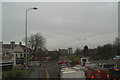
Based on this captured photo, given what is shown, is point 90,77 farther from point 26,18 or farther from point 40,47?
point 40,47

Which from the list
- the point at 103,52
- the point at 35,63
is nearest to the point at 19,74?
the point at 35,63

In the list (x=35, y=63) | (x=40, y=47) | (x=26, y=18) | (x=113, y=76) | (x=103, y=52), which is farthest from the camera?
(x=40, y=47)

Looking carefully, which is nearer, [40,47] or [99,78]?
[99,78]

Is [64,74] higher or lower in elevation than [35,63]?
higher

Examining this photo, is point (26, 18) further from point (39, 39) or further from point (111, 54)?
point (39, 39)

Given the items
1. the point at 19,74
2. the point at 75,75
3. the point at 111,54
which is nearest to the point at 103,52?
the point at 111,54

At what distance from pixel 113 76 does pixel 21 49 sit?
5915cm

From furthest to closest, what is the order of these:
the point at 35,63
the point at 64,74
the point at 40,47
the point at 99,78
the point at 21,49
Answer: the point at 40,47 → the point at 21,49 → the point at 35,63 → the point at 99,78 → the point at 64,74

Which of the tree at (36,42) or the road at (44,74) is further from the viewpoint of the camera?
the tree at (36,42)

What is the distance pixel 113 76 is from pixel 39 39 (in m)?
62.6

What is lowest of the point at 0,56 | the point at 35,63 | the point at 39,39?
the point at 35,63

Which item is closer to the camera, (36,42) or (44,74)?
(44,74)

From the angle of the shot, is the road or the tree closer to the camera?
the road

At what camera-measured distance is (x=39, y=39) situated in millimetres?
73375
